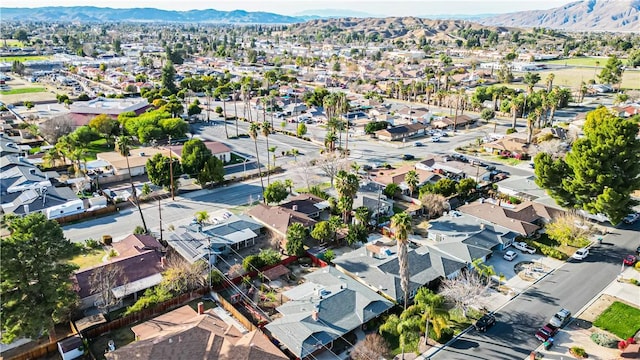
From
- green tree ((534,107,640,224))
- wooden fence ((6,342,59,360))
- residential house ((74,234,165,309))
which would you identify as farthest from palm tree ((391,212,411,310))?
green tree ((534,107,640,224))

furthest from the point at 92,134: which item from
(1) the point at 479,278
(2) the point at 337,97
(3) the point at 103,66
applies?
(3) the point at 103,66

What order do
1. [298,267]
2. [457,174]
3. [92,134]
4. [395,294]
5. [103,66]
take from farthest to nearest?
[103,66], [92,134], [457,174], [298,267], [395,294]

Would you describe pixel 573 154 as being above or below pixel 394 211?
above

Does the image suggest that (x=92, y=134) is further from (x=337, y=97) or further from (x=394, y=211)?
(x=394, y=211)

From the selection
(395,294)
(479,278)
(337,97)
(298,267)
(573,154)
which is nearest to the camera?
(395,294)

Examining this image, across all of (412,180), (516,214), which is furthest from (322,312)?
(412,180)

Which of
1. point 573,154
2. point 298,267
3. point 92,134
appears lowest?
point 298,267

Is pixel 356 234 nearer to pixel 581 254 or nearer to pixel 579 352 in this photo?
pixel 579 352
